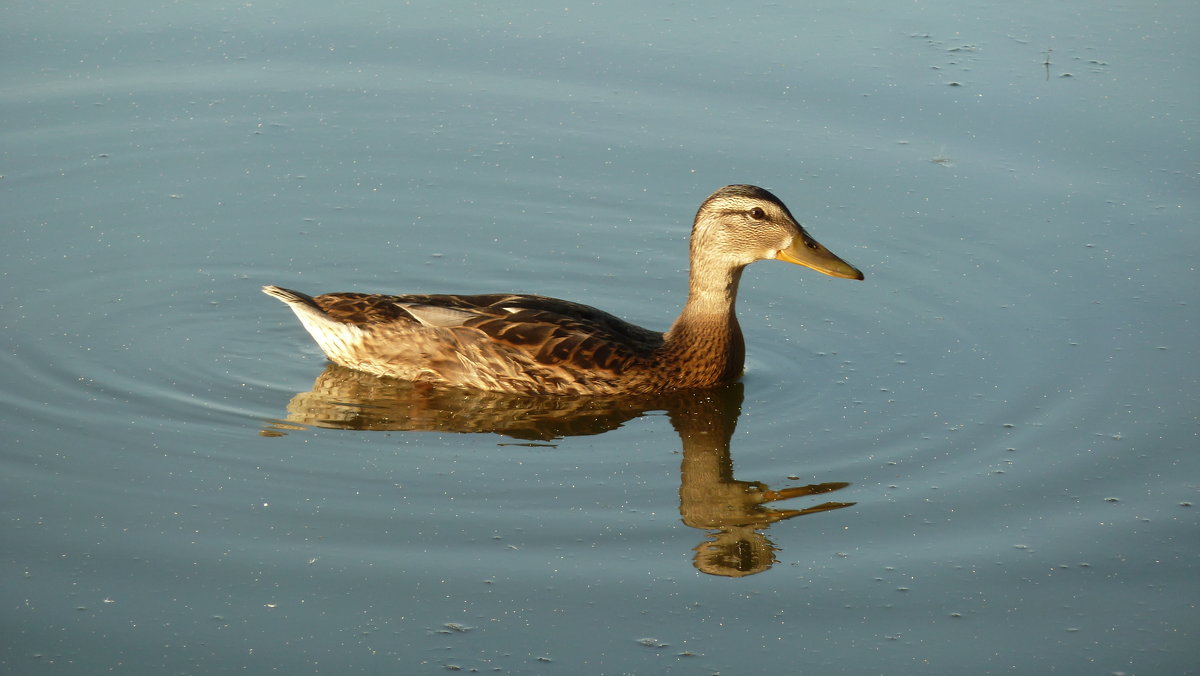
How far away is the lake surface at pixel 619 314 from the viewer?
6.82 meters

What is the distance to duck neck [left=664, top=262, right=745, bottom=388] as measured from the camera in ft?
31.0

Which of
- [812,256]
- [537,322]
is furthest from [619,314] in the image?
[812,256]

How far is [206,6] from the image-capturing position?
1349 centimetres

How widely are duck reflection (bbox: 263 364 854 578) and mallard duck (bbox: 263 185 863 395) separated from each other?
98 mm

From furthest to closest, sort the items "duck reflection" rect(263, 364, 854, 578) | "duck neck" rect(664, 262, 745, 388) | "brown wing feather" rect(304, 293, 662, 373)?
"duck neck" rect(664, 262, 745, 388) < "brown wing feather" rect(304, 293, 662, 373) < "duck reflection" rect(263, 364, 854, 578)

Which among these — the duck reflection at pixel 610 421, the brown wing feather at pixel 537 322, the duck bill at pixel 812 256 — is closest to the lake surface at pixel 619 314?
the duck reflection at pixel 610 421

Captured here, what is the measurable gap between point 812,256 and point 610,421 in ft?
5.20

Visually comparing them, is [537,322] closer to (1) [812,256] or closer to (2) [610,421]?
(2) [610,421]

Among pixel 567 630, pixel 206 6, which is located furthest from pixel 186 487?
pixel 206 6

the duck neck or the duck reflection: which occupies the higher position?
the duck neck

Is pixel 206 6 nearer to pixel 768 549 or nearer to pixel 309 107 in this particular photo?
pixel 309 107

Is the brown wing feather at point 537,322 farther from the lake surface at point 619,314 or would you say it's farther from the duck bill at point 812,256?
the duck bill at point 812,256

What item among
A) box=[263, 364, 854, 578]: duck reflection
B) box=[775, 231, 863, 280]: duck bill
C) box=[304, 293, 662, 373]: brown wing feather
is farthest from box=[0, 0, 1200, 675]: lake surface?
box=[775, 231, 863, 280]: duck bill

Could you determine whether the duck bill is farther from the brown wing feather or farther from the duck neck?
the brown wing feather
